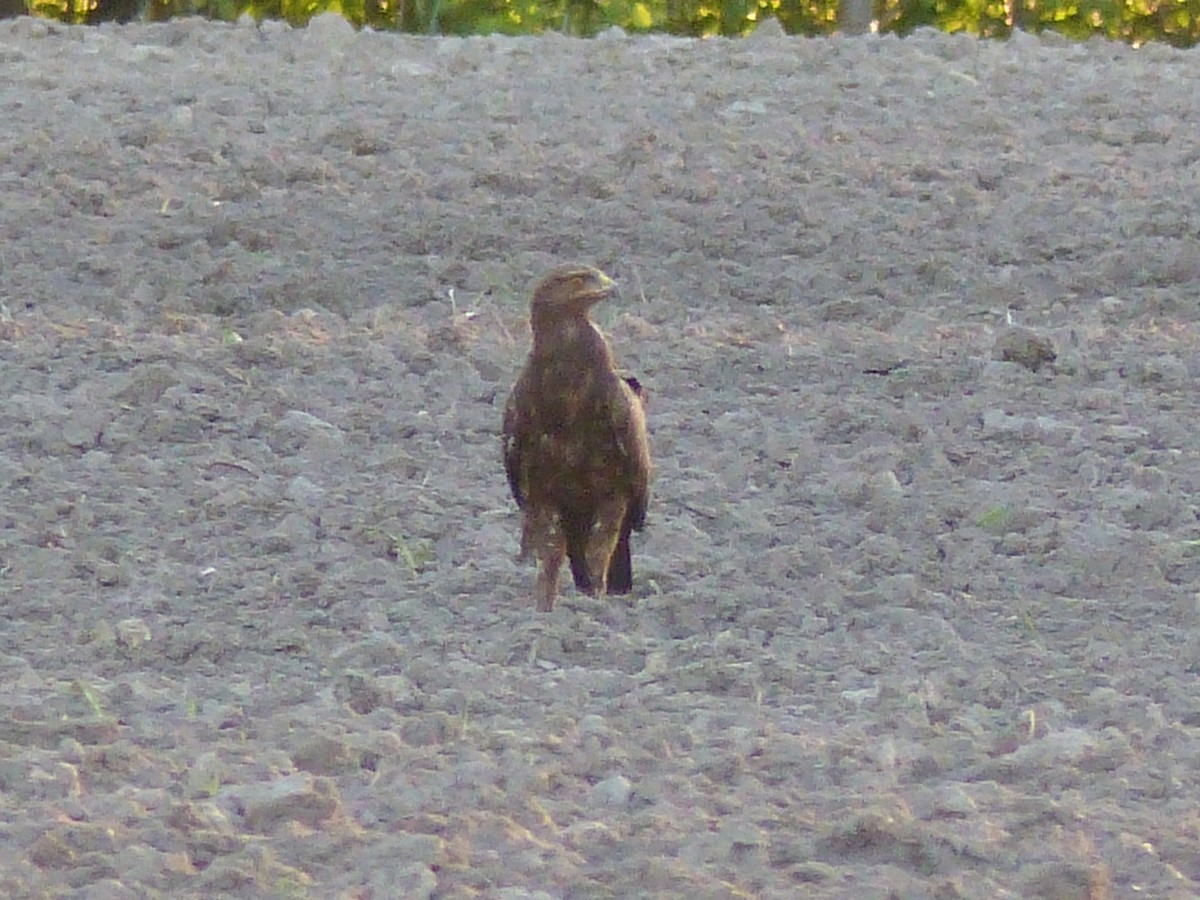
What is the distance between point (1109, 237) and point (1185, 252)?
13.8 inches

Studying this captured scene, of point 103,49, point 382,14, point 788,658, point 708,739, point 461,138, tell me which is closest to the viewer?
point 708,739

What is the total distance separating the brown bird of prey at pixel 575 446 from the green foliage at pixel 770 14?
9.48 m

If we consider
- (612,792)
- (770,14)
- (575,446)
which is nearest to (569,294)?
(575,446)

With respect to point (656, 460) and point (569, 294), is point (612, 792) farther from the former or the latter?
point (656, 460)

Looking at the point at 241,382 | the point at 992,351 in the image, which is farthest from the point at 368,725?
the point at 992,351

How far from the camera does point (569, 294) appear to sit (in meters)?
5.34

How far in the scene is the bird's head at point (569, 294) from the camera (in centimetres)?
534

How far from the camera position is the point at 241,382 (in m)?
7.18

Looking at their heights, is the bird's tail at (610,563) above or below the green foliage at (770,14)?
below

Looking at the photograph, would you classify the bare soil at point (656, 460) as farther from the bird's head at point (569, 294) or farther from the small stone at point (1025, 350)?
the bird's head at point (569, 294)

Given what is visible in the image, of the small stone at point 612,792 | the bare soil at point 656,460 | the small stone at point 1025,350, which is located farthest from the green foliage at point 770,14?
the small stone at point 612,792

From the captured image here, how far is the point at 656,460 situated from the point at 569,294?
1.39m

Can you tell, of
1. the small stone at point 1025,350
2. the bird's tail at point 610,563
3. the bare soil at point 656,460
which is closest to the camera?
the bare soil at point 656,460

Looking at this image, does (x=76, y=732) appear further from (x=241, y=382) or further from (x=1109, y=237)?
(x=1109, y=237)
